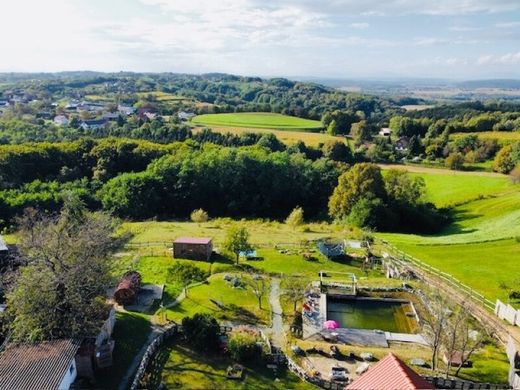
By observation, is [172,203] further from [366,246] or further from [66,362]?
[66,362]

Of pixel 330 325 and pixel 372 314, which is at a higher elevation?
pixel 330 325

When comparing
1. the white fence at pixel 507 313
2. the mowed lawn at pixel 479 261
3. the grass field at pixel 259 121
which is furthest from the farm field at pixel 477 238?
the grass field at pixel 259 121

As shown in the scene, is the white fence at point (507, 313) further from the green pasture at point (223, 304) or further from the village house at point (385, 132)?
the village house at point (385, 132)

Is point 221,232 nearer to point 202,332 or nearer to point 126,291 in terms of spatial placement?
point 126,291

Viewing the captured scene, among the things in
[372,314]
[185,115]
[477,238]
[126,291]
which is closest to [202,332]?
[126,291]

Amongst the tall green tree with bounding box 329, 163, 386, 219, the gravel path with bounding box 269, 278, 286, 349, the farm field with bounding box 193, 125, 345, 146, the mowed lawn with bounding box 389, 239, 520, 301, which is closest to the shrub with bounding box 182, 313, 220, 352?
the gravel path with bounding box 269, 278, 286, 349
